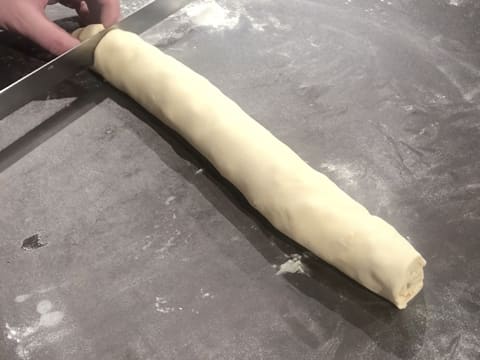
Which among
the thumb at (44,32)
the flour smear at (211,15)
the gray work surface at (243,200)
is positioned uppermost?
the thumb at (44,32)

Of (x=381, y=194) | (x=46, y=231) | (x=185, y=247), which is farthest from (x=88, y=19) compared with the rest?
(x=381, y=194)

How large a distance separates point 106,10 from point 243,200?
3.27 feet

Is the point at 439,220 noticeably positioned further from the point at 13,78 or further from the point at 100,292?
the point at 13,78

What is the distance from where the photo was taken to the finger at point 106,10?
6.54 feet

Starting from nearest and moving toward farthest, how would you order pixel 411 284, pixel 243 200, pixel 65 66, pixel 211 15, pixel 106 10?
pixel 411 284, pixel 243 200, pixel 65 66, pixel 106 10, pixel 211 15

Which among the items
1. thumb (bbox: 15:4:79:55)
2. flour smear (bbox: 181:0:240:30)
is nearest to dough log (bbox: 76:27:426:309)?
thumb (bbox: 15:4:79:55)

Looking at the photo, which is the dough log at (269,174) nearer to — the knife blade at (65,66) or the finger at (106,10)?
the knife blade at (65,66)

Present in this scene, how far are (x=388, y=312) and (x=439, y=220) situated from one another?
1.26 ft

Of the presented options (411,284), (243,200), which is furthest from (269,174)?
(411,284)

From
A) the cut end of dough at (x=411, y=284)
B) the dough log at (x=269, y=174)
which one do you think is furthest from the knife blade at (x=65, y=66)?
the cut end of dough at (x=411, y=284)

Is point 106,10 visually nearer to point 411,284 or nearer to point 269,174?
point 269,174

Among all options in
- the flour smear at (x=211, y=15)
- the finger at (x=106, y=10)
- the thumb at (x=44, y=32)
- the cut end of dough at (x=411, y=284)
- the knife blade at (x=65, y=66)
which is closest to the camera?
the cut end of dough at (x=411, y=284)

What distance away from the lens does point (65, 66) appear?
1.83 m

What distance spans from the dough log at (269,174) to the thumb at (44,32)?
131 millimetres
